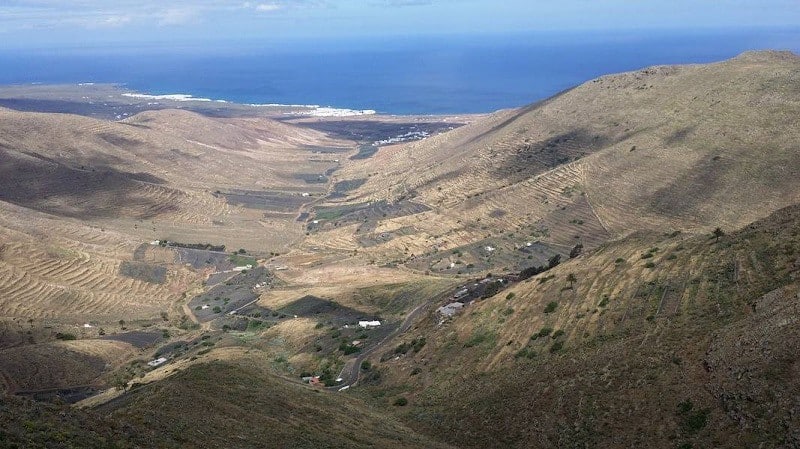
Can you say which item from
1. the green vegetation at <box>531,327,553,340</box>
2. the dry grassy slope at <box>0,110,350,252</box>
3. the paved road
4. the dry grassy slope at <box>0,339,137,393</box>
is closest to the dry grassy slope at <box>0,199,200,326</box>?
the dry grassy slope at <box>0,339,137,393</box>

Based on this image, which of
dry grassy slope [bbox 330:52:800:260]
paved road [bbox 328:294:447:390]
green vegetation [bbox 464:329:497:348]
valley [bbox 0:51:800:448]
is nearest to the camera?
valley [bbox 0:51:800:448]

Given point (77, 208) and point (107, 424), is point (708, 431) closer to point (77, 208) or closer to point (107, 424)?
point (107, 424)

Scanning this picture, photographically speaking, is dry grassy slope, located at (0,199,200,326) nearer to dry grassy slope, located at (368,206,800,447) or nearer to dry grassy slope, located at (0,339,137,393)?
dry grassy slope, located at (0,339,137,393)

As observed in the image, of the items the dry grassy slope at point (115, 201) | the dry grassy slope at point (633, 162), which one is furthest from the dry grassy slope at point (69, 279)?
the dry grassy slope at point (633, 162)

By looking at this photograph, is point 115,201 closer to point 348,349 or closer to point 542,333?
point 348,349

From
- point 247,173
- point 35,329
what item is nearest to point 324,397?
point 35,329

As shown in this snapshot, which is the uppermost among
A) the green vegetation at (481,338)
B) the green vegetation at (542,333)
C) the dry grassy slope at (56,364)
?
the green vegetation at (542,333)

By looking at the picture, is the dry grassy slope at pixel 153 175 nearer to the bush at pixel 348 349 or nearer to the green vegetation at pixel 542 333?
the bush at pixel 348 349

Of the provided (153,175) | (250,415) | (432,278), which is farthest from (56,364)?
(153,175)
